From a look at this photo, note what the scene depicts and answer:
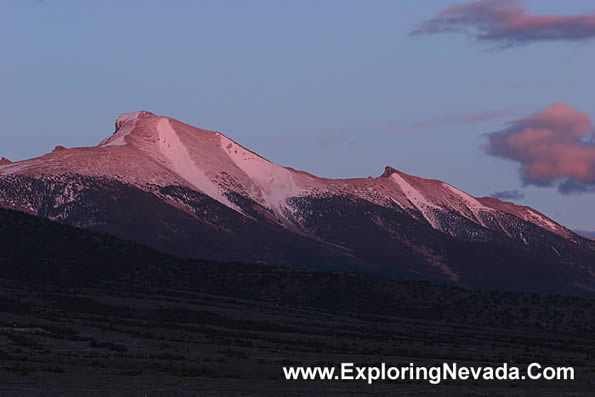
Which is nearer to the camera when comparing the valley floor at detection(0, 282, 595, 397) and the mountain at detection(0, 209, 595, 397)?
the valley floor at detection(0, 282, 595, 397)

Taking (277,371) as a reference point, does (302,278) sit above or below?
above

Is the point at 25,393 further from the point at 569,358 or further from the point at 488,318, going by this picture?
the point at 488,318

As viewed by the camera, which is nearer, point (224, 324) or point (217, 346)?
point (217, 346)

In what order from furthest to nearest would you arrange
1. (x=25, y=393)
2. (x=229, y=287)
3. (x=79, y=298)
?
(x=229, y=287)
(x=79, y=298)
(x=25, y=393)

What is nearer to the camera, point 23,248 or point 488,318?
point 488,318

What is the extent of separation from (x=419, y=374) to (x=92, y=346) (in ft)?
58.2

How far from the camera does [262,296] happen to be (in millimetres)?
123938

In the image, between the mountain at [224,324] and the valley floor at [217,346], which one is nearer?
the valley floor at [217,346]

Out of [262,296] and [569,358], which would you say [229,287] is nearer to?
[262,296]

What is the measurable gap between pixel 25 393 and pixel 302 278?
9639 cm

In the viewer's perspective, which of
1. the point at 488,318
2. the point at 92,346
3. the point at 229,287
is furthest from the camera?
the point at 229,287

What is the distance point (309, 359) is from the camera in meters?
58.6

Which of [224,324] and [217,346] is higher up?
[224,324]

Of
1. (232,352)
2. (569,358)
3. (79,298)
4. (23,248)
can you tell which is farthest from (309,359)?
(23,248)
